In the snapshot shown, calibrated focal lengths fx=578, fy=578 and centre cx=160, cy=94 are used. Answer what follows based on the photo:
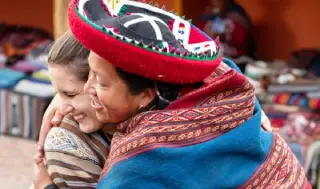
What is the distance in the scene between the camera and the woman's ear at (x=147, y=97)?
1.54m

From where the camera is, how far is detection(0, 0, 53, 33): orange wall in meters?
8.01

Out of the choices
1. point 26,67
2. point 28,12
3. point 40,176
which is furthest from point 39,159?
point 28,12

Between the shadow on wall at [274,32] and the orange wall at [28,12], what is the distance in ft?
10.3

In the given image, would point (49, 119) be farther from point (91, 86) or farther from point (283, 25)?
point (283, 25)

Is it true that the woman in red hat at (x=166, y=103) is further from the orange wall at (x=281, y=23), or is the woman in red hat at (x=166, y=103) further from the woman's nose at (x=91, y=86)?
the orange wall at (x=281, y=23)

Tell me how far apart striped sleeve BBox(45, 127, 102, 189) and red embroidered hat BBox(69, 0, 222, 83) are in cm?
35

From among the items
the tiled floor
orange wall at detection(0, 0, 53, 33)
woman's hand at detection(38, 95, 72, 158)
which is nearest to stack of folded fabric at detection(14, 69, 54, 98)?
the tiled floor

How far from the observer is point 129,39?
1.41 m

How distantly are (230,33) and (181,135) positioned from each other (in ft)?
14.1

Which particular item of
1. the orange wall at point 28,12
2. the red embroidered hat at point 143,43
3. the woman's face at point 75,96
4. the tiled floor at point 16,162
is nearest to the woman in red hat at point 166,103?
the red embroidered hat at point 143,43

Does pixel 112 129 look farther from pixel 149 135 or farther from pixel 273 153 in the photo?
pixel 273 153

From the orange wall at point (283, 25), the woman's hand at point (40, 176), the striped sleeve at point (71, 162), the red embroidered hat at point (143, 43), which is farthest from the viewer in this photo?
the orange wall at point (283, 25)

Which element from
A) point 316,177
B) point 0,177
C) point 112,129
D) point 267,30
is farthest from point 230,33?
point 112,129

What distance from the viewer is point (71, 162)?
5.41 ft
